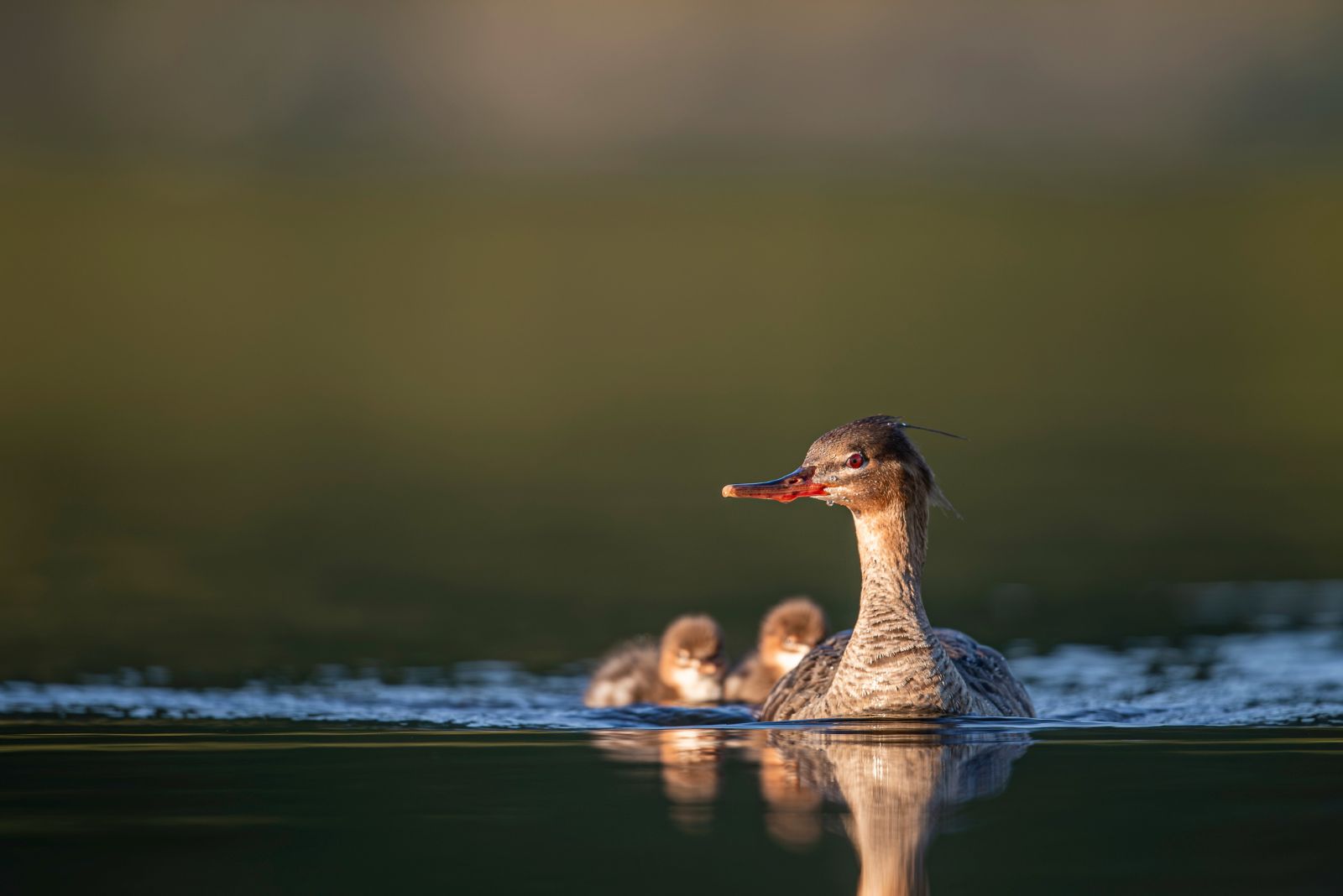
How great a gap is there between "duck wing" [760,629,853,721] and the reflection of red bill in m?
0.77

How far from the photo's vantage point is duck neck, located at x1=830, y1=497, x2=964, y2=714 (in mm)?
8836

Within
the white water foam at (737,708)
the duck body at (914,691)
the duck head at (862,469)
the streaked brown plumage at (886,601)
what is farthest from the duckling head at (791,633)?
the duck head at (862,469)

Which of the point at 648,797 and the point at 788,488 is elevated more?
the point at 788,488

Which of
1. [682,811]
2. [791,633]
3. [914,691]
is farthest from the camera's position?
[791,633]

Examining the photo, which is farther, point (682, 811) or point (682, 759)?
point (682, 759)

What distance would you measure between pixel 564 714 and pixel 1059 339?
2254cm

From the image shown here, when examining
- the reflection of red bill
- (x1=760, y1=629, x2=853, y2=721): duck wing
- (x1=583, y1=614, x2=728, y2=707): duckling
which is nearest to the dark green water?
(x1=760, y1=629, x2=853, y2=721): duck wing

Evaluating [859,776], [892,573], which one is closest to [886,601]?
[892,573]

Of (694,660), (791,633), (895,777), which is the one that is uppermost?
(791,633)

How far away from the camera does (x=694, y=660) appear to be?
1129 centimetres

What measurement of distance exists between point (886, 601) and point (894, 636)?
0.16 meters

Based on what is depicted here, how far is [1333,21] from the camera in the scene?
83875 mm

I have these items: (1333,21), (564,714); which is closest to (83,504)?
(564,714)

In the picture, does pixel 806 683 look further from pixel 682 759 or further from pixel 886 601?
pixel 682 759
